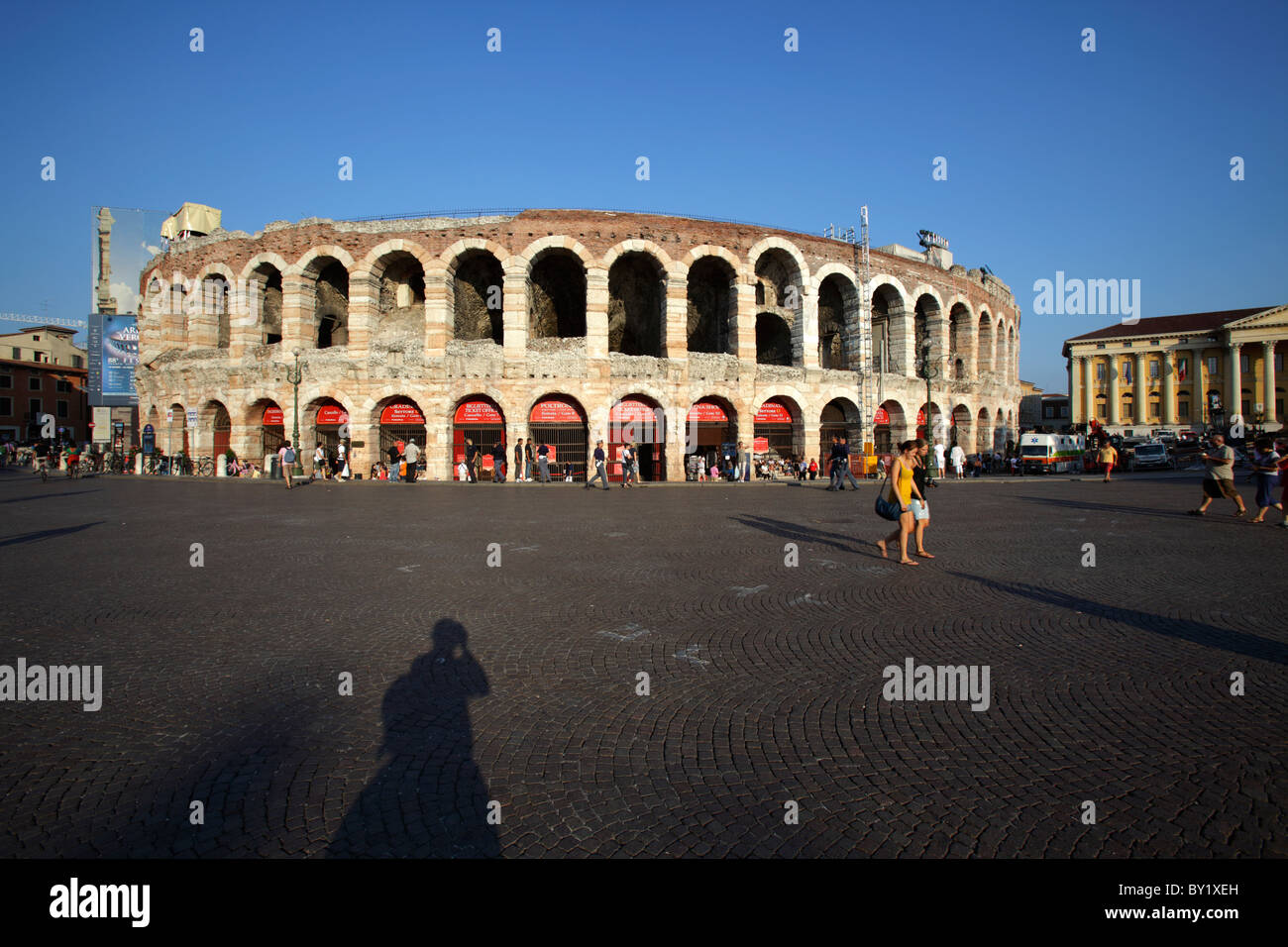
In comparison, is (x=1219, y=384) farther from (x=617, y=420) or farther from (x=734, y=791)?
(x=734, y=791)

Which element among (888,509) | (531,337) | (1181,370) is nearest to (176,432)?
(531,337)

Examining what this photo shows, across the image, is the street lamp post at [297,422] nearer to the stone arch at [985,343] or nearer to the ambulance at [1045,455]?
the stone arch at [985,343]

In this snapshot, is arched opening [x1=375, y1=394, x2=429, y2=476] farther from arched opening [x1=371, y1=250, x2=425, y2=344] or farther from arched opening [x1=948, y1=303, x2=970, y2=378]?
arched opening [x1=948, y1=303, x2=970, y2=378]

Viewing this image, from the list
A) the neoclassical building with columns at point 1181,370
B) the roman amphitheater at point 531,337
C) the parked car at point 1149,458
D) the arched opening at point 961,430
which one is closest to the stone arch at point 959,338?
the arched opening at point 961,430

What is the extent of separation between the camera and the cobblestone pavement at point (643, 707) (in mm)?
2736

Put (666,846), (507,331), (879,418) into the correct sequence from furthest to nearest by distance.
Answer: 1. (879,418)
2. (507,331)
3. (666,846)

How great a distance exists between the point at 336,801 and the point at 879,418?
1315 inches

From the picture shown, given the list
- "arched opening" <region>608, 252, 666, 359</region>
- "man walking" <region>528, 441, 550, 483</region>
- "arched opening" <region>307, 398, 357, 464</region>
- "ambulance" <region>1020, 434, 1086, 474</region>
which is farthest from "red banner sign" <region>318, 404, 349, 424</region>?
"ambulance" <region>1020, 434, 1086, 474</region>

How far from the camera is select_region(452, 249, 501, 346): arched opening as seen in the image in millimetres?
29469

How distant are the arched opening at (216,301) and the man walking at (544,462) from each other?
16.9 meters

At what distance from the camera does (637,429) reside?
28562 mm

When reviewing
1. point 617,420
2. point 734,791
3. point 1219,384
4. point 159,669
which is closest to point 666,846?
point 734,791

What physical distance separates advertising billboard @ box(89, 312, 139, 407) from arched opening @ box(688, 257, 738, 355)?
1411 inches
